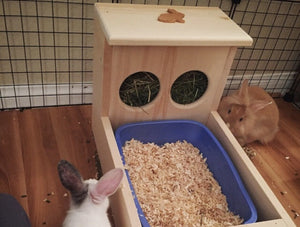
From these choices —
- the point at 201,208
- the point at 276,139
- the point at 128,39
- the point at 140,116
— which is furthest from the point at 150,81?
the point at 276,139

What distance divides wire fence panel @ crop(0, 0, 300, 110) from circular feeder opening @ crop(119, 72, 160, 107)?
0.55 metres

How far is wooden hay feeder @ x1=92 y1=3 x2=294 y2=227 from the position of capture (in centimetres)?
113

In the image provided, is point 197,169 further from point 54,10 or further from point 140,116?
→ point 54,10

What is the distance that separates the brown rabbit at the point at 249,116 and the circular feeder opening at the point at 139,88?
57 cm

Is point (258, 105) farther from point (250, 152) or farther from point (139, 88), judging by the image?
point (139, 88)

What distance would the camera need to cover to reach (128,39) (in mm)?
1084

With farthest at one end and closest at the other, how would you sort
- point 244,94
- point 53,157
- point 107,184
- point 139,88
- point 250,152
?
point 250,152 < point 244,94 < point 53,157 < point 139,88 < point 107,184

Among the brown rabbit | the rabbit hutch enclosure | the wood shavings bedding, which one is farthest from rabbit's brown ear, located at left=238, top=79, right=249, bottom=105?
the wood shavings bedding

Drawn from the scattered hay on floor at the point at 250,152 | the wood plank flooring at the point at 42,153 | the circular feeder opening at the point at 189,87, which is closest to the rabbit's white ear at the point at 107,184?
the wood plank flooring at the point at 42,153

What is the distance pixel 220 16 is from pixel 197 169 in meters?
0.72

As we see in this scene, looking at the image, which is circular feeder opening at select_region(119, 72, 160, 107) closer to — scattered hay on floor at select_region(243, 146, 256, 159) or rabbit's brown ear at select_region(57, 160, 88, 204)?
rabbit's brown ear at select_region(57, 160, 88, 204)

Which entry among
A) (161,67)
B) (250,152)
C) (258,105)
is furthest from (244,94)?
(161,67)

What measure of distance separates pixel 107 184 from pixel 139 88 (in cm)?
60

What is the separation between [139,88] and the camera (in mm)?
1477
